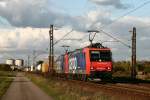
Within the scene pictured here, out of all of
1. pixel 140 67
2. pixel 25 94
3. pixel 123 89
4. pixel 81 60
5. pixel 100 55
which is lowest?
pixel 25 94

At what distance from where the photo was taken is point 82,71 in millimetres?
44312

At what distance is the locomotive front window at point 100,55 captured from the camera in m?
41.8

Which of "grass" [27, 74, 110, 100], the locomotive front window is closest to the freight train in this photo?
the locomotive front window

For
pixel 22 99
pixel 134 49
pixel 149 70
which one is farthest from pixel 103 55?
pixel 149 70

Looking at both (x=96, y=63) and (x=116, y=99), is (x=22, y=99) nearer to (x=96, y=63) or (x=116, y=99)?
(x=116, y=99)

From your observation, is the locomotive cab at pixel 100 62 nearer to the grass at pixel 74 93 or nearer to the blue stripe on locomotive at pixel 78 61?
the blue stripe on locomotive at pixel 78 61

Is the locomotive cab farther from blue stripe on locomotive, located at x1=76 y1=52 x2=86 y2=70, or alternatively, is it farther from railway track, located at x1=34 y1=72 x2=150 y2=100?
railway track, located at x1=34 y1=72 x2=150 y2=100

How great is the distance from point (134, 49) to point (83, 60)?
10.3 meters

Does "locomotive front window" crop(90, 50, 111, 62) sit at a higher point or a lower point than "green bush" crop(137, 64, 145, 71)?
higher

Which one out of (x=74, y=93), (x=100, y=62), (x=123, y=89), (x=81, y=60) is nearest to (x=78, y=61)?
(x=81, y=60)

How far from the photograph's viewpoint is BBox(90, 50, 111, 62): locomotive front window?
4175 centimetres

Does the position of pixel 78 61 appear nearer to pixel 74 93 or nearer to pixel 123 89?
pixel 74 93

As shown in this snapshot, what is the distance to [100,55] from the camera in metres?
41.9

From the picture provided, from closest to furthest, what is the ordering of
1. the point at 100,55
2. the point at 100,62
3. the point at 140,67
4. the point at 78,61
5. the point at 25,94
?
1. the point at 25,94
2. the point at 100,62
3. the point at 100,55
4. the point at 78,61
5. the point at 140,67
